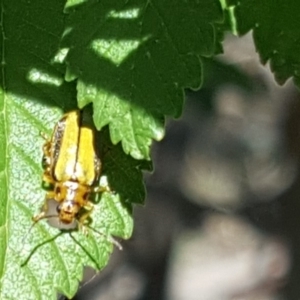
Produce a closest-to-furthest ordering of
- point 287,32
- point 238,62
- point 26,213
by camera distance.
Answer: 1. point 287,32
2. point 26,213
3. point 238,62

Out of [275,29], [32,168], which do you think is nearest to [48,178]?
[32,168]

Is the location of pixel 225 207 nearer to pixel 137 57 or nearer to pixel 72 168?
pixel 72 168

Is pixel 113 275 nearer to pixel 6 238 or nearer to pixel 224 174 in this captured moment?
pixel 224 174

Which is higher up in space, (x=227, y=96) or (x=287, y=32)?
(x=287, y=32)

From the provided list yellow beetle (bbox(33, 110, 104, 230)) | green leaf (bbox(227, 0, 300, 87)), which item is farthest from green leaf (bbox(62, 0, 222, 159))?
yellow beetle (bbox(33, 110, 104, 230))

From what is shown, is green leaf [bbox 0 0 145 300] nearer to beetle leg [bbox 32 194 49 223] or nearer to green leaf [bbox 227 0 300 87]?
beetle leg [bbox 32 194 49 223]

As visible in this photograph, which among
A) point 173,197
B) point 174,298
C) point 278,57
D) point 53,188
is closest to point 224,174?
point 173,197
